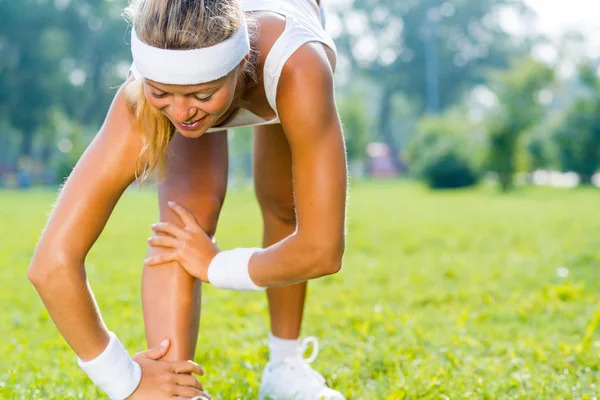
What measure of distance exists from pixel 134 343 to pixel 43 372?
0.61m

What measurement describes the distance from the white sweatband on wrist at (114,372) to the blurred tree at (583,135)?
20988mm

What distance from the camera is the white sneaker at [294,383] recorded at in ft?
8.11

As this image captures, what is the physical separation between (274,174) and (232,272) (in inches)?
23.6

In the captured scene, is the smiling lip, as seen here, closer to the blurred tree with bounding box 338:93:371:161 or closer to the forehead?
the forehead

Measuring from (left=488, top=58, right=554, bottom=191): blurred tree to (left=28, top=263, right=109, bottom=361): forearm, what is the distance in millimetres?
17696

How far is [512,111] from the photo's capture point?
63.1ft

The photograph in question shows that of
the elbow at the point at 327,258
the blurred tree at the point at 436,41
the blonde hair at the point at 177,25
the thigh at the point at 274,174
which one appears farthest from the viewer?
the blurred tree at the point at 436,41

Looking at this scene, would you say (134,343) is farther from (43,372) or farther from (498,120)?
(498,120)

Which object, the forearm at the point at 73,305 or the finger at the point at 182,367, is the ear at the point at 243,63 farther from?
the finger at the point at 182,367

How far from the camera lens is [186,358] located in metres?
2.15

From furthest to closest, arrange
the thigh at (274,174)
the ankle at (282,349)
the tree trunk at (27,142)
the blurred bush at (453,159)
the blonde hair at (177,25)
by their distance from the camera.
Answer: the tree trunk at (27,142) → the blurred bush at (453,159) → the ankle at (282,349) → the thigh at (274,174) → the blonde hair at (177,25)

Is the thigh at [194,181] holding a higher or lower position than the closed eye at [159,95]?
lower

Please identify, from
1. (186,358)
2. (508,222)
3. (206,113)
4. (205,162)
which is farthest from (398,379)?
(508,222)

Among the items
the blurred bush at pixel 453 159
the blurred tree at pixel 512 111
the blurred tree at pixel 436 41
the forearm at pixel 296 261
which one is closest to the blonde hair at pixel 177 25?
the forearm at pixel 296 261
